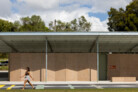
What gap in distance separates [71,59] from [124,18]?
35.6 metres

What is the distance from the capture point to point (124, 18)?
60.5m

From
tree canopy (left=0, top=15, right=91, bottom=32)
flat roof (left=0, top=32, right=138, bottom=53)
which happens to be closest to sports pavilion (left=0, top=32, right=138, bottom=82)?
flat roof (left=0, top=32, right=138, bottom=53)

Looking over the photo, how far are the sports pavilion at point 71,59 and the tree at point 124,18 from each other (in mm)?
28623

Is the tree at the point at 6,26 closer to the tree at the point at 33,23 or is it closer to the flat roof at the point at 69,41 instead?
the tree at the point at 33,23

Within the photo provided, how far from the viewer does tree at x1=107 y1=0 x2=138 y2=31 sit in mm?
57562

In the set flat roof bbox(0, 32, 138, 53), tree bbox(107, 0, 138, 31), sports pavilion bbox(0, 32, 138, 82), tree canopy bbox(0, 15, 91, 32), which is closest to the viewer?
flat roof bbox(0, 32, 138, 53)

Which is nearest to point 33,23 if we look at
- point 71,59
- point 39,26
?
point 39,26

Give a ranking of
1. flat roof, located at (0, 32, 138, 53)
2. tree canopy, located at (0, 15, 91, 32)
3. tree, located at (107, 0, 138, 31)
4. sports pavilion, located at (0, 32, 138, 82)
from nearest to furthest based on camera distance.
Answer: flat roof, located at (0, 32, 138, 53)
sports pavilion, located at (0, 32, 138, 82)
tree, located at (107, 0, 138, 31)
tree canopy, located at (0, 15, 91, 32)

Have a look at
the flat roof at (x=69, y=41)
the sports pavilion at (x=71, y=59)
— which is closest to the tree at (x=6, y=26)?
the flat roof at (x=69, y=41)

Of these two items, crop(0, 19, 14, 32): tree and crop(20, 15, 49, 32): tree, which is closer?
crop(0, 19, 14, 32): tree

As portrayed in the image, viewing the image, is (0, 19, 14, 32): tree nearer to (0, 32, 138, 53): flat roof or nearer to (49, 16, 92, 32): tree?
(49, 16, 92, 32): tree

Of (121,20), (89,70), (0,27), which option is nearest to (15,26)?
(0,27)

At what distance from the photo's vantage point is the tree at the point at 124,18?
2266 inches

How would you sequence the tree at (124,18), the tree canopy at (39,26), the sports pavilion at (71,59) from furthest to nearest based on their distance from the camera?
the tree canopy at (39,26), the tree at (124,18), the sports pavilion at (71,59)
